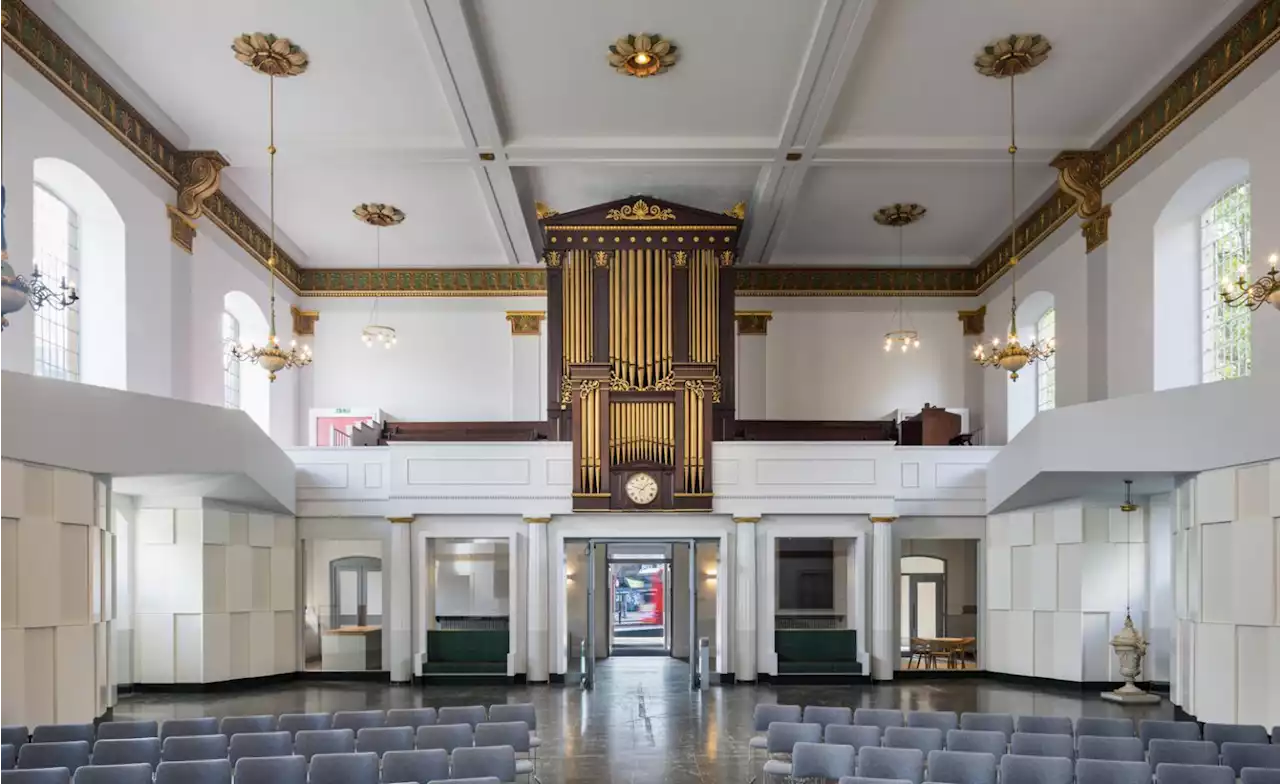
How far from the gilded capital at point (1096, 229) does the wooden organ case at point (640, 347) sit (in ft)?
15.6

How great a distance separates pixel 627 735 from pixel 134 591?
7.32m

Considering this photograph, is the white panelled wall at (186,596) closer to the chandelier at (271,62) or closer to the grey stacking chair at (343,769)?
the chandelier at (271,62)

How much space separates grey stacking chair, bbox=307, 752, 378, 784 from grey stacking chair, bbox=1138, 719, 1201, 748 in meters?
5.75

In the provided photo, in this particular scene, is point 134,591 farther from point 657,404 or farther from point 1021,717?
point 1021,717

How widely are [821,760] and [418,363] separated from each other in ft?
45.3

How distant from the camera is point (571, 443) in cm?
1552

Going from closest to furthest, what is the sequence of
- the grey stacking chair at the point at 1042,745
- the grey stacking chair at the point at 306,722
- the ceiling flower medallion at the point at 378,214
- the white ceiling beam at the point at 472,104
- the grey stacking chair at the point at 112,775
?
1. the grey stacking chair at the point at 112,775
2. the grey stacking chair at the point at 1042,745
3. the grey stacking chair at the point at 306,722
4. the white ceiling beam at the point at 472,104
5. the ceiling flower medallion at the point at 378,214

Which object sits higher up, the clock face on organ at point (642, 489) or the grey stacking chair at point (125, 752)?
the clock face on organ at point (642, 489)

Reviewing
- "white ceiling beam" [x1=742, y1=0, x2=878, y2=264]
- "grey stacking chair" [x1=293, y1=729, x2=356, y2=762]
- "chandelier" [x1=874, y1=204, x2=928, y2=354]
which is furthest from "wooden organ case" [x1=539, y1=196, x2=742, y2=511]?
"grey stacking chair" [x1=293, y1=729, x2=356, y2=762]

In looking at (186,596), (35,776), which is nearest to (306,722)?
(35,776)

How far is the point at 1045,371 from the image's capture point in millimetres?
17172

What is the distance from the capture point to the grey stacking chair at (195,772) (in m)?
6.80

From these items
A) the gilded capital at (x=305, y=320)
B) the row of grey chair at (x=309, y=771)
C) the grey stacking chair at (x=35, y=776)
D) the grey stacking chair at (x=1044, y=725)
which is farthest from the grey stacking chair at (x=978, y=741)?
the gilded capital at (x=305, y=320)

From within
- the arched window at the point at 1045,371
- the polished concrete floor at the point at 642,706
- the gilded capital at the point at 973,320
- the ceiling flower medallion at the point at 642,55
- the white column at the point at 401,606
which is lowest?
the polished concrete floor at the point at 642,706
